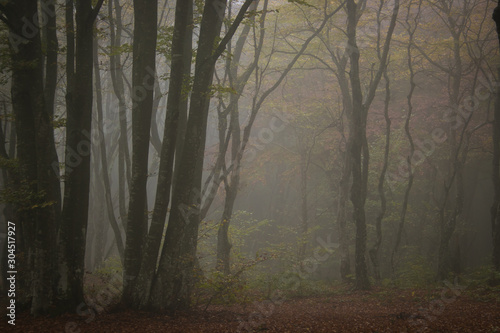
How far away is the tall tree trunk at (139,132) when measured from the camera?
6.45 meters

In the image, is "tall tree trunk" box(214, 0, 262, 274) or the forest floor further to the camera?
"tall tree trunk" box(214, 0, 262, 274)

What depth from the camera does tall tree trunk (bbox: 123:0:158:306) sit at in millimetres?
6445

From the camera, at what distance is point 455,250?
13.9 meters

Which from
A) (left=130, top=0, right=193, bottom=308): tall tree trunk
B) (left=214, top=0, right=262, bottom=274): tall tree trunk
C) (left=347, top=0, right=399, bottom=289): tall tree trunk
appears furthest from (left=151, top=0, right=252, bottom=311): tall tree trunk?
(left=347, top=0, right=399, bottom=289): tall tree trunk

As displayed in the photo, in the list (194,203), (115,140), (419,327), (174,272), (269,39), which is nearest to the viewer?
(419,327)

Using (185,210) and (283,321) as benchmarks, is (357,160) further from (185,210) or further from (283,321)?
(185,210)

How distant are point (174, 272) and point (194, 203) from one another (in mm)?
1322

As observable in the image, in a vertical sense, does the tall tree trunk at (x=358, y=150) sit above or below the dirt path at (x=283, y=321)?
above

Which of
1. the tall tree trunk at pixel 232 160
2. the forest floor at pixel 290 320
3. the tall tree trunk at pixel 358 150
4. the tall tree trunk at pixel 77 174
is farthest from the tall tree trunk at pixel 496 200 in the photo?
Answer: the tall tree trunk at pixel 77 174

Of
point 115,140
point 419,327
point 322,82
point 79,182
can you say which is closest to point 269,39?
point 322,82

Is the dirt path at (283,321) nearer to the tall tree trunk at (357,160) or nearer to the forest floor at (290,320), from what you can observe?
the forest floor at (290,320)

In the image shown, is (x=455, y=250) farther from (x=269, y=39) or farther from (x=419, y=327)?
(x=269, y=39)

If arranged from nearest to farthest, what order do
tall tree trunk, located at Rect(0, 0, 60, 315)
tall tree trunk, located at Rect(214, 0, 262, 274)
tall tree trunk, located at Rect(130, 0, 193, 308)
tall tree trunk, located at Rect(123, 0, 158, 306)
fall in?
tall tree trunk, located at Rect(0, 0, 60, 315) < tall tree trunk, located at Rect(130, 0, 193, 308) < tall tree trunk, located at Rect(123, 0, 158, 306) < tall tree trunk, located at Rect(214, 0, 262, 274)

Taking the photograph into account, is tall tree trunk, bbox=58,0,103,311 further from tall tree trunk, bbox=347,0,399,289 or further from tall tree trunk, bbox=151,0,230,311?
tall tree trunk, bbox=347,0,399,289
